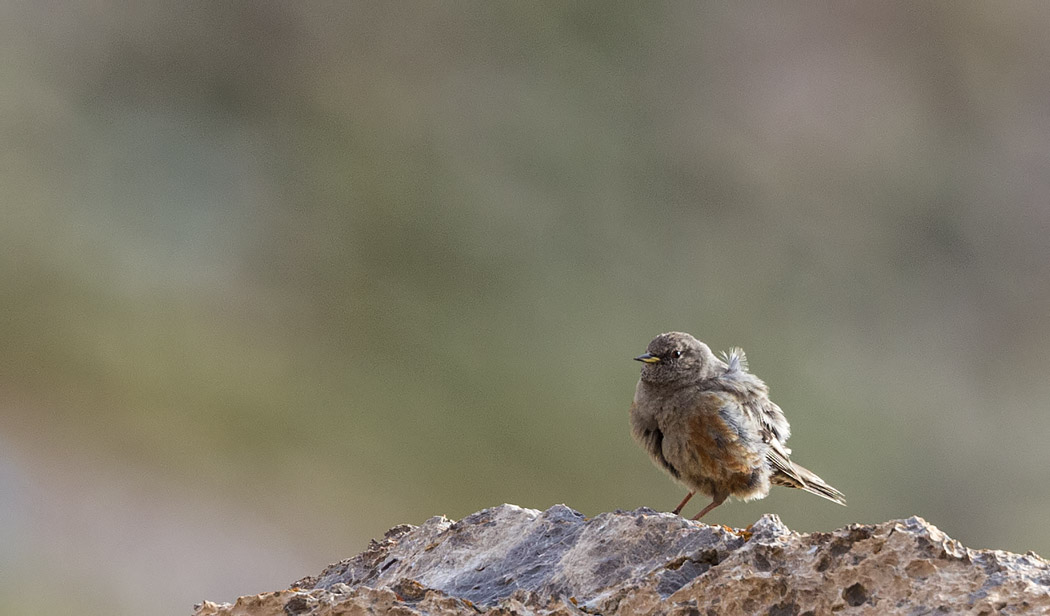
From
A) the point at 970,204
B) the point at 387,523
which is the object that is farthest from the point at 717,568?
the point at 970,204

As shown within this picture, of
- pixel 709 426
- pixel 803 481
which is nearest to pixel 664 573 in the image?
pixel 709 426

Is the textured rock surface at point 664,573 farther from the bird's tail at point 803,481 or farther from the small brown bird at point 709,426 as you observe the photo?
the bird's tail at point 803,481

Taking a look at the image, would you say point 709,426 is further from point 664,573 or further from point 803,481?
point 664,573

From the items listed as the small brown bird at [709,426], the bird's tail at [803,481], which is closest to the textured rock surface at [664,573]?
the small brown bird at [709,426]

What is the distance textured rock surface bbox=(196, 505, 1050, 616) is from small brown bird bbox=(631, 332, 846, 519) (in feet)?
8.09

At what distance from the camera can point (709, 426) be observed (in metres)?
7.41

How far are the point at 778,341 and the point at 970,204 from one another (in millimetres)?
9254

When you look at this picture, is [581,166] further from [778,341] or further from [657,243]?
[778,341]

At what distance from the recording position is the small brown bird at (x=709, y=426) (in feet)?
24.3

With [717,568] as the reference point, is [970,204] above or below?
above

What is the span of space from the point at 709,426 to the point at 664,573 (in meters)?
3.23

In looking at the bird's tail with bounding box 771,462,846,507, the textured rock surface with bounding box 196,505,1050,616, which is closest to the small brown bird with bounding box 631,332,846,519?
the bird's tail with bounding box 771,462,846,507

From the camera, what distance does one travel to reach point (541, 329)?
27.1 m

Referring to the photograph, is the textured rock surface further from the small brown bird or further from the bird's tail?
the bird's tail
